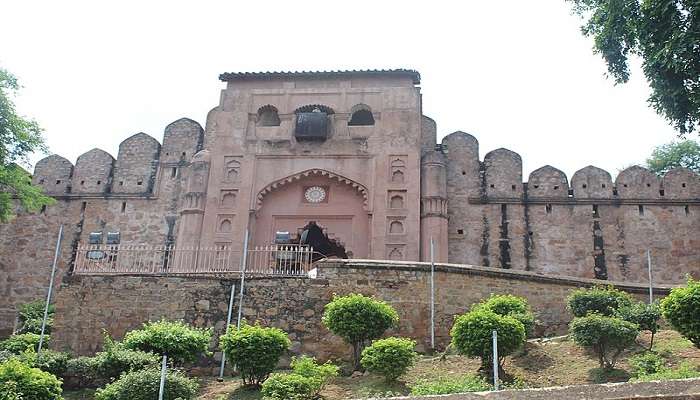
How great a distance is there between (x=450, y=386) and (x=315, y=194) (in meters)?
11.4

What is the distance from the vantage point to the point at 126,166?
23.4 m

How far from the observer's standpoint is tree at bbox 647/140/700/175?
28.4 meters

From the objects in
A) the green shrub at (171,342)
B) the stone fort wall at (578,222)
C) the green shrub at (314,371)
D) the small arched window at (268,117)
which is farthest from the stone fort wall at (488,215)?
the green shrub at (314,371)

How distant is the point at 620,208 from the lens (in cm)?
2136

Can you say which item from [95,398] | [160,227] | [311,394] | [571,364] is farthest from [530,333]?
[160,227]

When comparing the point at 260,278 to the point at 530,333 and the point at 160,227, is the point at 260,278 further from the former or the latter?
the point at 160,227

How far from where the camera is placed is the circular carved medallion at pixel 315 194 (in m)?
20.8

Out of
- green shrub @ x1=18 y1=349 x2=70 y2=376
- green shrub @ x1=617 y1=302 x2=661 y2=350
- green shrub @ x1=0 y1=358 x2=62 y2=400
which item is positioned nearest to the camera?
green shrub @ x1=0 y1=358 x2=62 y2=400

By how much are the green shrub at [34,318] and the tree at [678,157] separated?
72.2ft

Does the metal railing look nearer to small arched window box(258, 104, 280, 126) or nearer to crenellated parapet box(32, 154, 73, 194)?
small arched window box(258, 104, 280, 126)

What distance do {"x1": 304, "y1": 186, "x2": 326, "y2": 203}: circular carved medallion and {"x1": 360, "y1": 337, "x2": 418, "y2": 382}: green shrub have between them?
961cm

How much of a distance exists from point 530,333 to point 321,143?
31.3ft

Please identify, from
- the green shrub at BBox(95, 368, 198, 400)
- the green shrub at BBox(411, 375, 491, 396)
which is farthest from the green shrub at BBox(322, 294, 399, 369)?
the green shrub at BBox(95, 368, 198, 400)

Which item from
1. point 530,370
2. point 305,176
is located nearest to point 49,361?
point 530,370
